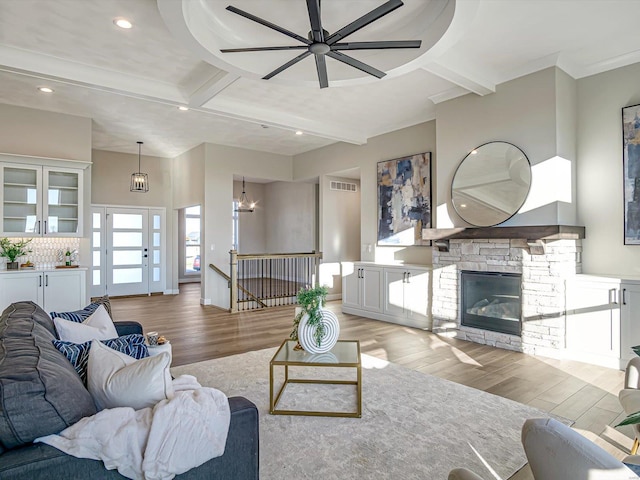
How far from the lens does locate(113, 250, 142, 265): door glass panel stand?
9.19 metres

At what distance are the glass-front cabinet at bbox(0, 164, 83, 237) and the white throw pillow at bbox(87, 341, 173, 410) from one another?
534cm

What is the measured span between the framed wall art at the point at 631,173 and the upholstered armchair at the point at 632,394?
8.79 ft

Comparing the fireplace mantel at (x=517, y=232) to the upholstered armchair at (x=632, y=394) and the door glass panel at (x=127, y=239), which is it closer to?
the upholstered armchair at (x=632, y=394)

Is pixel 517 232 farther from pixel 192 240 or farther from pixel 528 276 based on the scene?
pixel 192 240

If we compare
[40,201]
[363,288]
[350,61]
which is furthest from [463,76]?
[40,201]

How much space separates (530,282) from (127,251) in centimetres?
868

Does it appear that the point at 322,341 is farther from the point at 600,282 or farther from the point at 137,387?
the point at 600,282

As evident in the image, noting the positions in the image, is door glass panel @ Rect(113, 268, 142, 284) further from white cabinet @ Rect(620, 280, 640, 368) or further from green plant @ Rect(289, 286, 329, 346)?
white cabinet @ Rect(620, 280, 640, 368)

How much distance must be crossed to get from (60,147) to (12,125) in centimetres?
65

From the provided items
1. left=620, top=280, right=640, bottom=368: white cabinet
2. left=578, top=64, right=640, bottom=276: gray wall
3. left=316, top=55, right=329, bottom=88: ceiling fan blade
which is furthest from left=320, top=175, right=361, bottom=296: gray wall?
left=620, top=280, right=640, bottom=368: white cabinet

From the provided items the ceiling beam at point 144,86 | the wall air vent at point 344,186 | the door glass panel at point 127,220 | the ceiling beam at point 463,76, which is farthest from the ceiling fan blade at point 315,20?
the door glass panel at point 127,220

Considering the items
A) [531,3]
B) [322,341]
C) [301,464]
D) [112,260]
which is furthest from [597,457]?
[112,260]

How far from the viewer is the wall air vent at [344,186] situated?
8.58 metres

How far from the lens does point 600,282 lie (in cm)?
407
